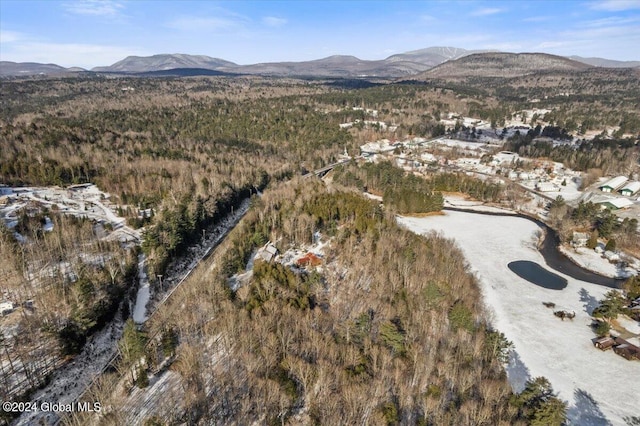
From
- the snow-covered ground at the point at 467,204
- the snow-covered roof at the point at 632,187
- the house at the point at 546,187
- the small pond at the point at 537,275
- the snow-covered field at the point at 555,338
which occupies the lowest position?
the small pond at the point at 537,275

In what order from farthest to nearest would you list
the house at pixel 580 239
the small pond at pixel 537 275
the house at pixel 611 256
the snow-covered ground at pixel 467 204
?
the snow-covered ground at pixel 467 204, the house at pixel 580 239, the house at pixel 611 256, the small pond at pixel 537 275

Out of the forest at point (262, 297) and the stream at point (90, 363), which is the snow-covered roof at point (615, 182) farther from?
the stream at point (90, 363)

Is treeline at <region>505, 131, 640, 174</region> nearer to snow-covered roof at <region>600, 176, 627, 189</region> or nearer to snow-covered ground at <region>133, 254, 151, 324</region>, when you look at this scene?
Result: snow-covered roof at <region>600, 176, 627, 189</region>

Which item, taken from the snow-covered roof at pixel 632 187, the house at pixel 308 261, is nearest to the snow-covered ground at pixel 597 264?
the snow-covered roof at pixel 632 187

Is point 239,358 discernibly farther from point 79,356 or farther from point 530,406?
point 530,406

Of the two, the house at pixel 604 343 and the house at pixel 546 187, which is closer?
the house at pixel 604 343

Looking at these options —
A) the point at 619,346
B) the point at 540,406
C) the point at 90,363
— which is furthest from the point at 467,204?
the point at 90,363
